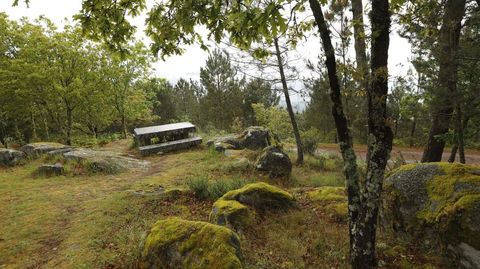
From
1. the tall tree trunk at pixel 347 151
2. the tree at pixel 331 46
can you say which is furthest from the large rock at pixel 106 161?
the tall tree trunk at pixel 347 151

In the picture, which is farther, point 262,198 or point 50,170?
point 50,170

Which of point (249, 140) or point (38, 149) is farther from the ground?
point (38, 149)

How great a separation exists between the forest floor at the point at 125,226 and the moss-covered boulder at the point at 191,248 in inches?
16.5

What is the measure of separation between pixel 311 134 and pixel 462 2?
11.9m

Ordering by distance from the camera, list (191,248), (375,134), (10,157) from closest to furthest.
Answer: (375,134) < (191,248) < (10,157)

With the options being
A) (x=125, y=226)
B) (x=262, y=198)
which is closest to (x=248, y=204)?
(x=262, y=198)

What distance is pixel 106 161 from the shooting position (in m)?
11.4

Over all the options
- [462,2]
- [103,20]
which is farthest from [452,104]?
[103,20]

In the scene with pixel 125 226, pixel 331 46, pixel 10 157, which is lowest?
pixel 125 226

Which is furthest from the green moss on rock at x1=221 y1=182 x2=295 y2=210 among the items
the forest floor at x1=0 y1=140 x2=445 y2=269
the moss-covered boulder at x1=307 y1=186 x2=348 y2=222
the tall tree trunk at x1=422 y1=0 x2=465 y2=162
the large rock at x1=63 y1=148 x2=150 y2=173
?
the large rock at x1=63 y1=148 x2=150 y2=173

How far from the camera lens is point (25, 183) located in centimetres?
972

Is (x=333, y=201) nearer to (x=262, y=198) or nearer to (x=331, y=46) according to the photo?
(x=262, y=198)

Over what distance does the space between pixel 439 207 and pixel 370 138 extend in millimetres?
1862

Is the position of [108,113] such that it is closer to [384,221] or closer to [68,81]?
[68,81]
